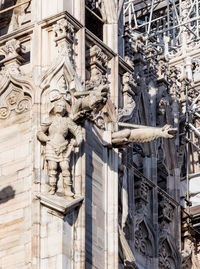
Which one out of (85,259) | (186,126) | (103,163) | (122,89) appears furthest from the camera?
(186,126)

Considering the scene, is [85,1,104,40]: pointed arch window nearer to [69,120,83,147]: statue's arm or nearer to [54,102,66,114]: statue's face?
[54,102,66,114]: statue's face

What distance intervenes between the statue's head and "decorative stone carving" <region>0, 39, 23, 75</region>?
1.57m

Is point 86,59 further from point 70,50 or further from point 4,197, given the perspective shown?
point 4,197

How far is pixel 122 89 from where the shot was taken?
26.0 metres

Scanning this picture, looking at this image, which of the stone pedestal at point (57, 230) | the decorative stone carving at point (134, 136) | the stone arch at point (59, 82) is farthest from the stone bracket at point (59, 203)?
the decorative stone carving at point (134, 136)

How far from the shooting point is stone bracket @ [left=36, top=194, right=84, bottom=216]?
21.9 metres

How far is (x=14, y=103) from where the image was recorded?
24.0 metres

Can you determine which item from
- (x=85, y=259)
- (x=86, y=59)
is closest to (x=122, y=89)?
(x=86, y=59)

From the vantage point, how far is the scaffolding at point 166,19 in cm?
3875

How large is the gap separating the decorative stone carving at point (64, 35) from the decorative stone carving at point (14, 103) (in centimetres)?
109

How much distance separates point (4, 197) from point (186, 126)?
8331mm

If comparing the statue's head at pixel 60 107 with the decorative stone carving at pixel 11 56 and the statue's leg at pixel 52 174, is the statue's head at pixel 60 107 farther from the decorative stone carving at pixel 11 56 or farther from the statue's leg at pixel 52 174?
the decorative stone carving at pixel 11 56

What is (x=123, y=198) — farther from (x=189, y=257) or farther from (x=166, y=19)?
(x=166, y=19)

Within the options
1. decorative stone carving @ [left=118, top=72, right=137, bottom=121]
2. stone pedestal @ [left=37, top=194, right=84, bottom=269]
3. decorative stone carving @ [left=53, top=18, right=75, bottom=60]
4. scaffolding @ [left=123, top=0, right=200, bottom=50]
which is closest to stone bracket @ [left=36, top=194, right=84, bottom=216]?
stone pedestal @ [left=37, top=194, right=84, bottom=269]
